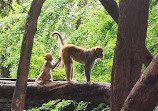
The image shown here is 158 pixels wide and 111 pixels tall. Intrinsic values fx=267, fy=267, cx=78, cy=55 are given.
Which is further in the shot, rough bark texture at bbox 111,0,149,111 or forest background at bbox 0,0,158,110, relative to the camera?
forest background at bbox 0,0,158,110

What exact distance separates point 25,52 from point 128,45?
147cm

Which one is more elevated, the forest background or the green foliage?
the forest background

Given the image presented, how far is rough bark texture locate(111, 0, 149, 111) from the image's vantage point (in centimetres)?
312

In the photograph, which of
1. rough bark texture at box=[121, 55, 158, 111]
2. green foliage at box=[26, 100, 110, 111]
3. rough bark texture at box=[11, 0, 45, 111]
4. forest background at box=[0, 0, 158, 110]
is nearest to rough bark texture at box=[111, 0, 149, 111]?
rough bark texture at box=[121, 55, 158, 111]

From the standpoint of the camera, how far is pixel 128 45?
3.11 m

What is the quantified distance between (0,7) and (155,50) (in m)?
3.17

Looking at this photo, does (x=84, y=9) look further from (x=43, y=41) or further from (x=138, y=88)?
(x=138, y=88)

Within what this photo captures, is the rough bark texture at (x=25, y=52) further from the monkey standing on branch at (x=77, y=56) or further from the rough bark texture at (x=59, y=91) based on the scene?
the monkey standing on branch at (x=77, y=56)

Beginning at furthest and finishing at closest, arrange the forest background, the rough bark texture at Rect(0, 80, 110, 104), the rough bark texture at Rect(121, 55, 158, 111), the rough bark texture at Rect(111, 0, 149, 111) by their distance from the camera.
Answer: the forest background
the rough bark texture at Rect(0, 80, 110, 104)
the rough bark texture at Rect(111, 0, 149, 111)
the rough bark texture at Rect(121, 55, 158, 111)

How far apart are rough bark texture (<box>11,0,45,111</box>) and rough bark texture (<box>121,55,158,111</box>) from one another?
2.05 m

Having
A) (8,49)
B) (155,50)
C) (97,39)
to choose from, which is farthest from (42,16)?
(155,50)

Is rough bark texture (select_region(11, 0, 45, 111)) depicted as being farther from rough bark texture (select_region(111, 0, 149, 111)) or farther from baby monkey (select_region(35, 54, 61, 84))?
rough bark texture (select_region(111, 0, 149, 111))

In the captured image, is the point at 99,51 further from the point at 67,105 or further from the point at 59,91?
the point at 67,105

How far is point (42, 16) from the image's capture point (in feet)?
26.9
